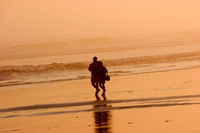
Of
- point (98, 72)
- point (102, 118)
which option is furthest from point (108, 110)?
point (98, 72)

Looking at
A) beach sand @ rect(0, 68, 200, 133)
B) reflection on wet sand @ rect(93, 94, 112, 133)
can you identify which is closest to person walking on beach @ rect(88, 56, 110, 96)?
beach sand @ rect(0, 68, 200, 133)

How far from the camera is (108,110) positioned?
15.0 metres

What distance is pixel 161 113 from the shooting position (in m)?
13.4

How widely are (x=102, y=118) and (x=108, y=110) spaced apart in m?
1.67

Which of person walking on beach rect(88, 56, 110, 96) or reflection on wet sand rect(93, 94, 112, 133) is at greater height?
person walking on beach rect(88, 56, 110, 96)

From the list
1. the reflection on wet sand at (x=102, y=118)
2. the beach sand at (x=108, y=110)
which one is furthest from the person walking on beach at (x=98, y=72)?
the reflection on wet sand at (x=102, y=118)

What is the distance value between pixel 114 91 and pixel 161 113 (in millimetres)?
7631

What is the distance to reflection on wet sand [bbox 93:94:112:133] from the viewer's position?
11.6 m

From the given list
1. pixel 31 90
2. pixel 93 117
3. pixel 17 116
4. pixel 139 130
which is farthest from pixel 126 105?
pixel 31 90

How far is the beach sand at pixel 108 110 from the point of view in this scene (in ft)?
38.9

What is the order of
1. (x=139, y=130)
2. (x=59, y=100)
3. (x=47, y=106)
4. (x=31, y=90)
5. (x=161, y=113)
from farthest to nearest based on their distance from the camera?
(x=31, y=90) → (x=59, y=100) → (x=47, y=106) → (x=161, y=113) → (x=139, y=130)

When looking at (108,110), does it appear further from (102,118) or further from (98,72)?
(98,72)

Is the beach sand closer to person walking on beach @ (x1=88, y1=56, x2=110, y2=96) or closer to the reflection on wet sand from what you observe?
the reflection on wet sand

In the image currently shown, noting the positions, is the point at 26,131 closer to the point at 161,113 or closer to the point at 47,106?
the point at 161,113
